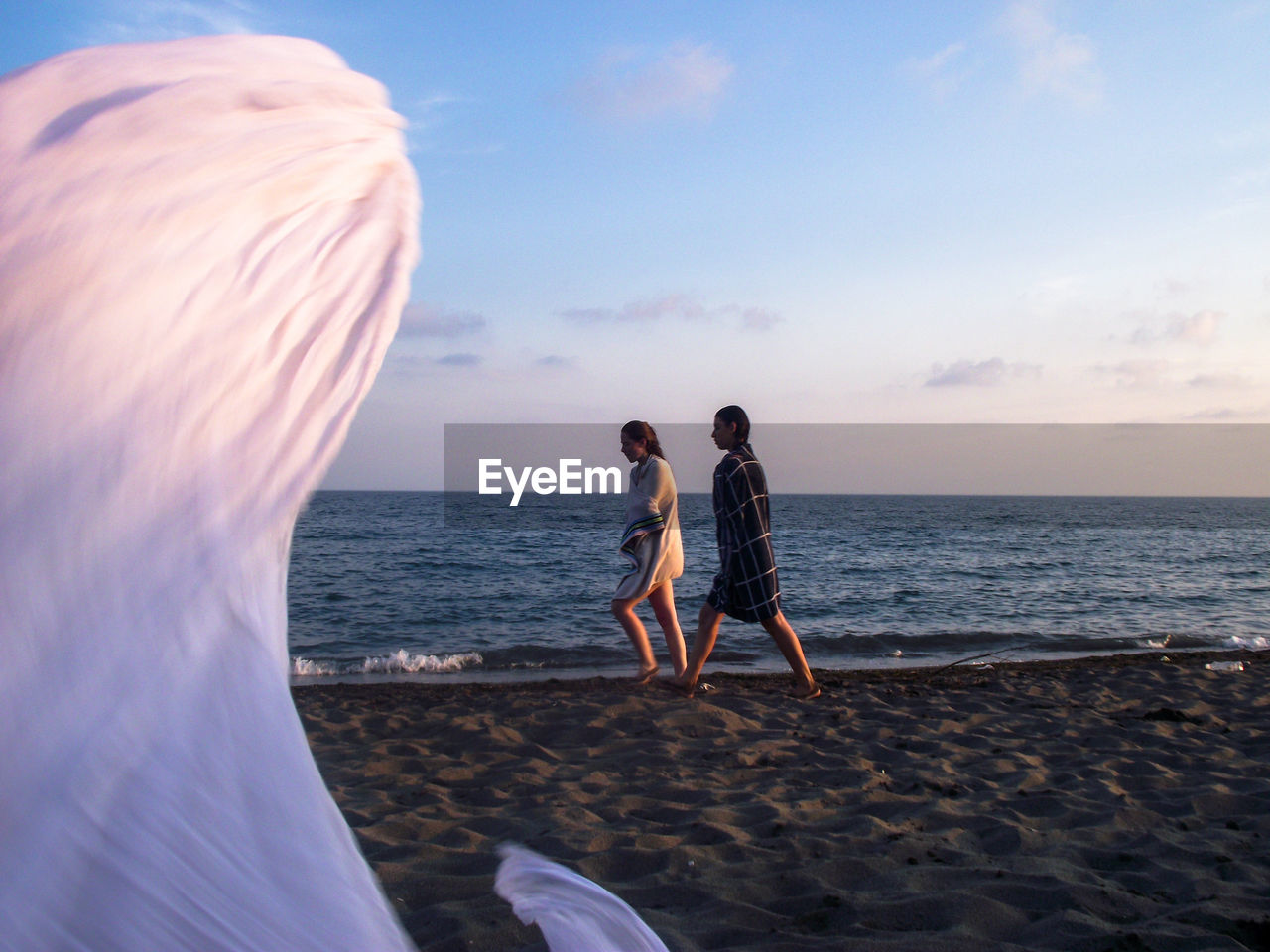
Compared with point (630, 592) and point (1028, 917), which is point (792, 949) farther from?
point (630, 592)

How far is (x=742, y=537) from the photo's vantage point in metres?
5.79

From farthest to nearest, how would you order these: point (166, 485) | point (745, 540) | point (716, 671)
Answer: point (716, 671), point (745, 540), point (166, 485)

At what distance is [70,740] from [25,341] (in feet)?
1.63

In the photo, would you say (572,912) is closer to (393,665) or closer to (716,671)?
(716,671)

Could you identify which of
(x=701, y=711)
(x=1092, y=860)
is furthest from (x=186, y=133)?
(x=701, y=711)

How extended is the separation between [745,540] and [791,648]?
85cm

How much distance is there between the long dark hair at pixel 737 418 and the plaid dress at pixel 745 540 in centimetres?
9

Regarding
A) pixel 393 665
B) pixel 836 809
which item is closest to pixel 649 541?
pixel 836 809

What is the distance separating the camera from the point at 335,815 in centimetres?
117

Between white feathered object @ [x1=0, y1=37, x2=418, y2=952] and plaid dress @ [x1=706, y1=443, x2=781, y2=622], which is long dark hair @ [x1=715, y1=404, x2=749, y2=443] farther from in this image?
white feathered object @ [x1=0, y1=37, x2=418, y2=952]

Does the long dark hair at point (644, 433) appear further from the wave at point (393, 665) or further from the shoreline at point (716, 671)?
the wave at point (393, 665)

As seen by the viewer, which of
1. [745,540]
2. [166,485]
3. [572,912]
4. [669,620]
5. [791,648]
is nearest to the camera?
[166,485]

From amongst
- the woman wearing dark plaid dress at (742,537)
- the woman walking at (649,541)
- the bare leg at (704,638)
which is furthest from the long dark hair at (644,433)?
the bare leg at (704,638)

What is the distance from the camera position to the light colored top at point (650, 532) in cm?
627
